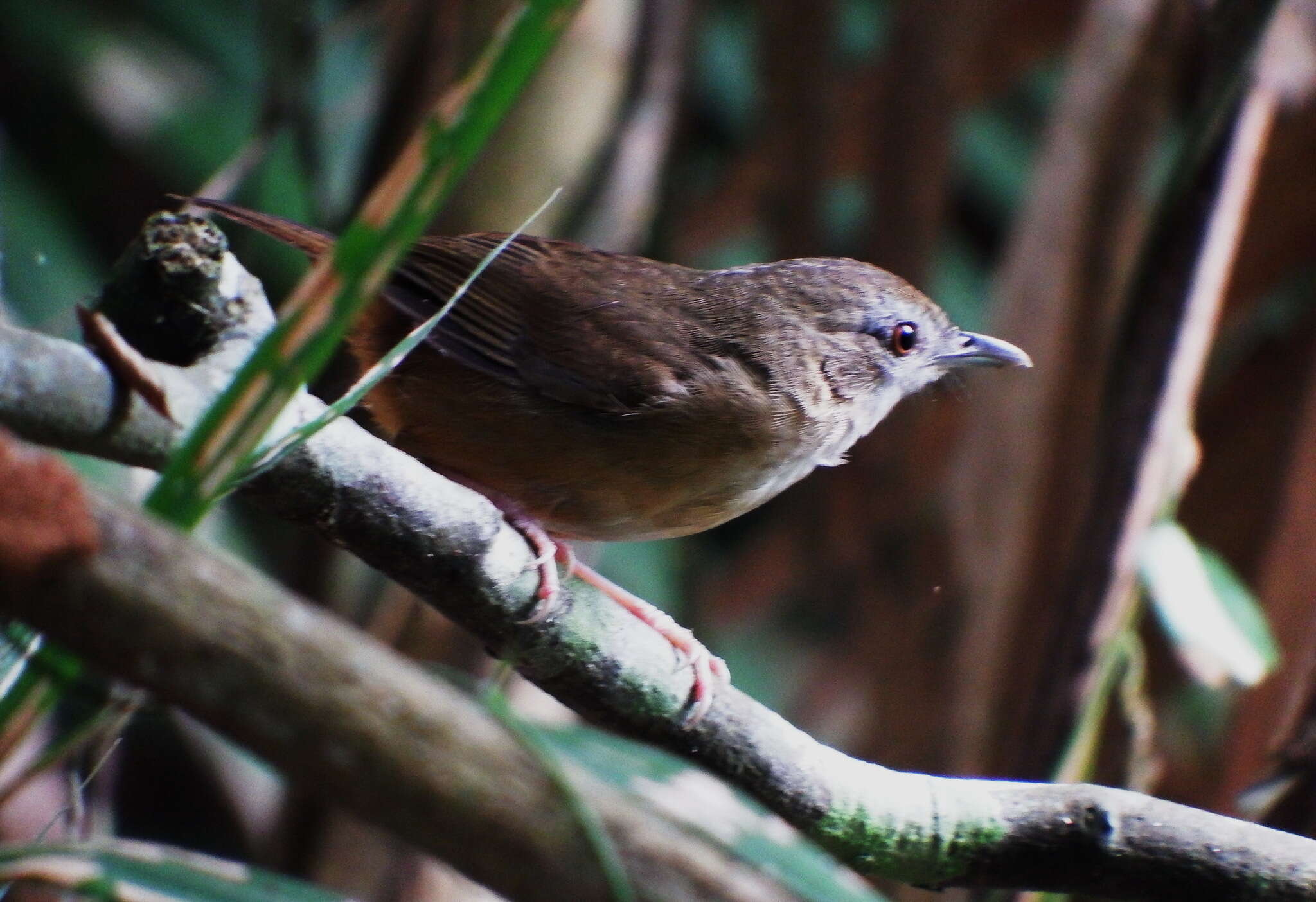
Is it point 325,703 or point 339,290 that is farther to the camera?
point 339,290

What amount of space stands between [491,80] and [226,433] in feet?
1.36

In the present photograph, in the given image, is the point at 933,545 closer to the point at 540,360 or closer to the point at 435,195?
the point at 540,360

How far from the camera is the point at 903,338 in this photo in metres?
3.15

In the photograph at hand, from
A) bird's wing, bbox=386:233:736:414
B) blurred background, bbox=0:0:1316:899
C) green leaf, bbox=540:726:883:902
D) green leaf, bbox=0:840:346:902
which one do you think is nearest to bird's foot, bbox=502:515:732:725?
green leaf, bbox=540:726:883:902

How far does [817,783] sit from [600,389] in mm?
1069

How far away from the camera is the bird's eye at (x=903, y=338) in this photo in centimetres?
313

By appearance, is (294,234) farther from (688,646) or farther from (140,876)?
(140,876)

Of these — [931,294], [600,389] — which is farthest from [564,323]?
[931,294]

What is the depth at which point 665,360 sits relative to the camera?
273 centimetres

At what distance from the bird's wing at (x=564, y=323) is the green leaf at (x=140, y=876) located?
1.24 m

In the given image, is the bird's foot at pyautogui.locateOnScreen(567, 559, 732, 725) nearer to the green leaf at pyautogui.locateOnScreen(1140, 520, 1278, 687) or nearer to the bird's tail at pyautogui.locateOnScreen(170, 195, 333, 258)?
the bird's tail at pyautogui.locateOnScreen(170, 195, 333, 258)

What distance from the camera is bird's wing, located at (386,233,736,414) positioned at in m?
2.66

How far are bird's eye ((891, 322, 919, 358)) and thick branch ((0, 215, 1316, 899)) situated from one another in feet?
4.65

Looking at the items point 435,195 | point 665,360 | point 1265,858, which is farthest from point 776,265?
point 435,195
